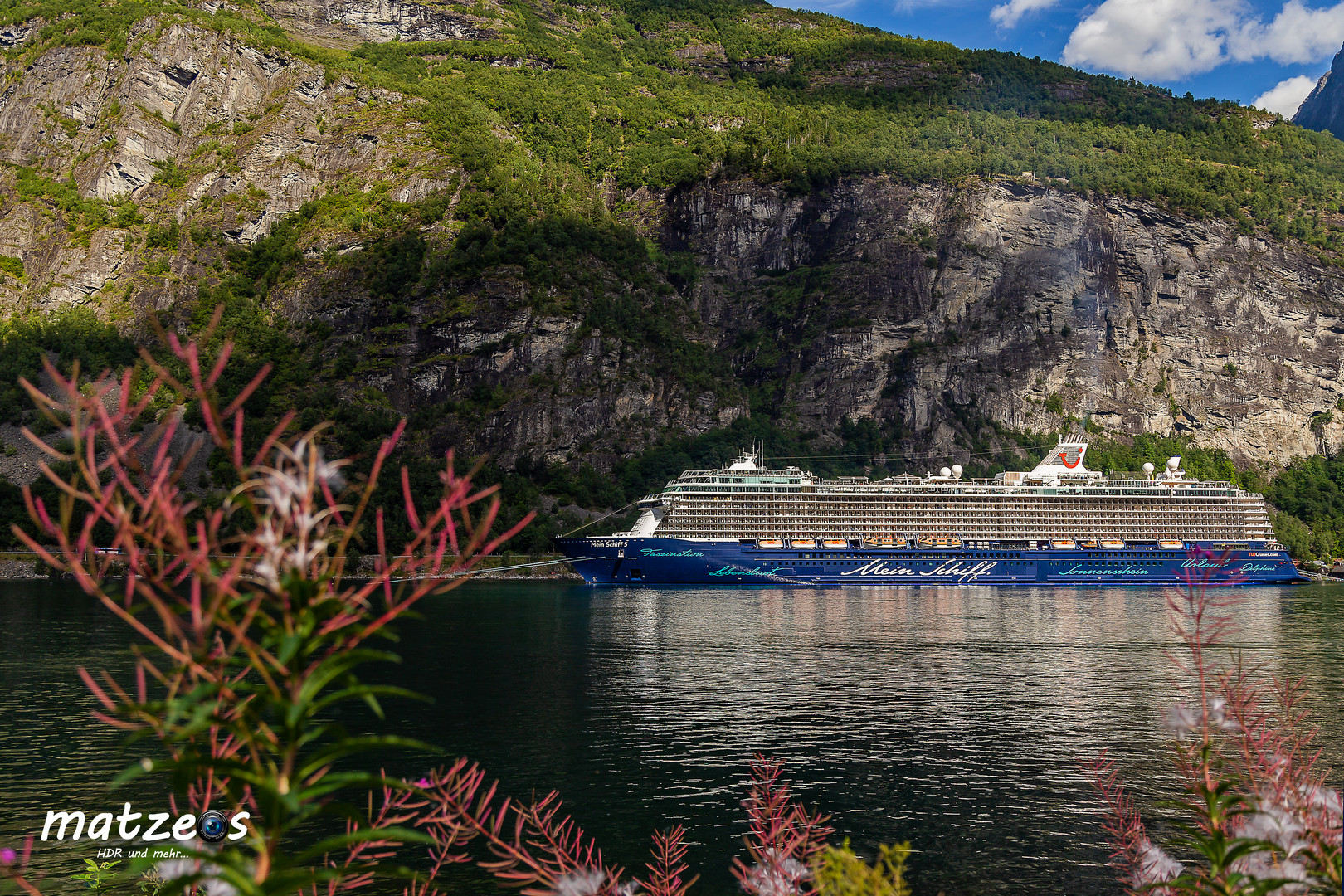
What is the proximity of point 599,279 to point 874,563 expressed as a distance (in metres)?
96.0

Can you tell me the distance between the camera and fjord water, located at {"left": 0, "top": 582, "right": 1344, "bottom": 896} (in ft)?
61.4

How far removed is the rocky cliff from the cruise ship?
5060 centimetres

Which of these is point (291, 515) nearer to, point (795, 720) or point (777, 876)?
point (777, 876)

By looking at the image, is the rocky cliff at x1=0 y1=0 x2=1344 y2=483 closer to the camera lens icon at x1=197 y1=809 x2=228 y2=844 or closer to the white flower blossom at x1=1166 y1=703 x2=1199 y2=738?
the camera lens icon at x1=197 y1=809 x2=228 y2=844

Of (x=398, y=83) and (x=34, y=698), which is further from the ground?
(x=398, y=83)

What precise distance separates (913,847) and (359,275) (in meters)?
158

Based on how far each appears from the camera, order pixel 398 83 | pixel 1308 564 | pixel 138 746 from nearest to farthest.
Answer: pixel 138 746, pixel 1308 564, pixel 398 83

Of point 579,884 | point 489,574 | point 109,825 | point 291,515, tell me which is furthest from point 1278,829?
point 489,574

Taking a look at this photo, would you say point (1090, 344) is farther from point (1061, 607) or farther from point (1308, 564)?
point (1061, 607)

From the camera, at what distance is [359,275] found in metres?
160

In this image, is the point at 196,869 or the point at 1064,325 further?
the point at 1064,325

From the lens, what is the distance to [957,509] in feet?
332

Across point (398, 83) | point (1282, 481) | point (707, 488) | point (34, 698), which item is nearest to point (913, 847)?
point (34, 698)

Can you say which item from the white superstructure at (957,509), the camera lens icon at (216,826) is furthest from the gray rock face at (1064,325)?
the camera lens icon at (216,826)
